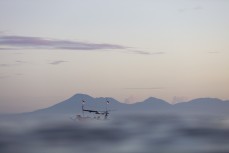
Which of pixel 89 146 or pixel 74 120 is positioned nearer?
pixel 89 146

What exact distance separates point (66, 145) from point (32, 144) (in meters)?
4.01

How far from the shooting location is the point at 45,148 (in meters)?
44.2

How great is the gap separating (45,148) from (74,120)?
68.3 metres

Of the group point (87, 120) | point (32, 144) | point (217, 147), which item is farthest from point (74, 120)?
point (217, 147)

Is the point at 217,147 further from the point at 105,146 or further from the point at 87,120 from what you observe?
the point at 87,120

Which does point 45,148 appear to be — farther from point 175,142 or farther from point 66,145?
point 175,142

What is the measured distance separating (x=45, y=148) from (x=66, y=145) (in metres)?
3.43

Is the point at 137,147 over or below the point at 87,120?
over

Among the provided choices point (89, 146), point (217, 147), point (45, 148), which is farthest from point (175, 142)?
point (45, 148)

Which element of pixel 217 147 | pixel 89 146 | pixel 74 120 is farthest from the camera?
pixel 74 120

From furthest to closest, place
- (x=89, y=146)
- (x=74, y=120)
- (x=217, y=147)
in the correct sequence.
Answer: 1. (x=74, y=120)
2. (x=89, y=146)
3. (x=217, y=147)

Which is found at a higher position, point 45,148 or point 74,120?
point 45,148

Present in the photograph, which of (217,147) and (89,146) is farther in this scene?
(89,146)

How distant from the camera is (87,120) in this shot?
11806cm
